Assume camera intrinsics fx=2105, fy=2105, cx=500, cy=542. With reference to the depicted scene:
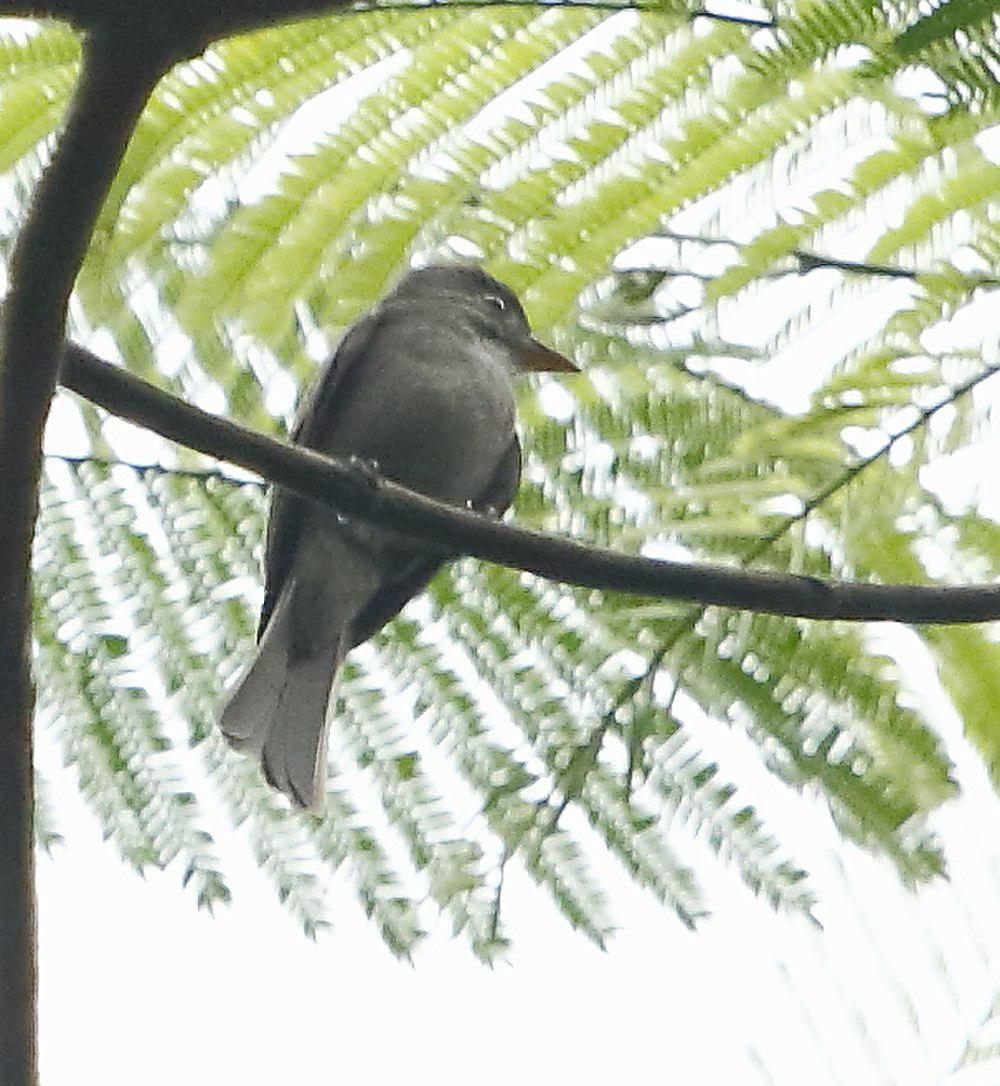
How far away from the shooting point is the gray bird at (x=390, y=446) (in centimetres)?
363

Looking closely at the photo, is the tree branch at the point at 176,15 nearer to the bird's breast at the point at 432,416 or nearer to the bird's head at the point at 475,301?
the bird's head at the point at 475,301

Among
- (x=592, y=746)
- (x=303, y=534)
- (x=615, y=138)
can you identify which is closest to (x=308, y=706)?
(x=303, y=534)

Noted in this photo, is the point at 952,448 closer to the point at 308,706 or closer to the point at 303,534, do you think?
the point at 308,706

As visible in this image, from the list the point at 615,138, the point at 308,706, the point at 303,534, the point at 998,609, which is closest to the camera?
the point at 998,609

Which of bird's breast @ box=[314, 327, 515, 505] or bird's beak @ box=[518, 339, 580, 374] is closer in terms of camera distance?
bird's beak @ box=[518, 339, 580, 374]

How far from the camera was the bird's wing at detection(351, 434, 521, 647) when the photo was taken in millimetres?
3422

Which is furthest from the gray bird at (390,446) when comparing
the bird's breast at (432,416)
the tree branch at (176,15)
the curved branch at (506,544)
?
the tree branch at (176,15)

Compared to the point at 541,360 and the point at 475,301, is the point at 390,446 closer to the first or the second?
the point at 475,301

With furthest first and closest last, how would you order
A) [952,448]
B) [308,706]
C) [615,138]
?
[308,706]
[615,138]
[952,448]

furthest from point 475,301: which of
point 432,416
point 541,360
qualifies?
point 541,360

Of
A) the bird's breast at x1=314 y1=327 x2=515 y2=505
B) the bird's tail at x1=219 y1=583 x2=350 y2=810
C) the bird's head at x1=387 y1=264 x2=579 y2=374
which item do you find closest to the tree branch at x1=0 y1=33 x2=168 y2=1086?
the bird's tail at x1=219 y1=583 x2=350 y2=810

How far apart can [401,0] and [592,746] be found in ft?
2.97

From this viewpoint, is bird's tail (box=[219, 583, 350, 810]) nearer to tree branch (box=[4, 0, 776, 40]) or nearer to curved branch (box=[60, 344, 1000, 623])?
curved branch (box=[60, 344, 1000, 623])

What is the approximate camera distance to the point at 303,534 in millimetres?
4109
